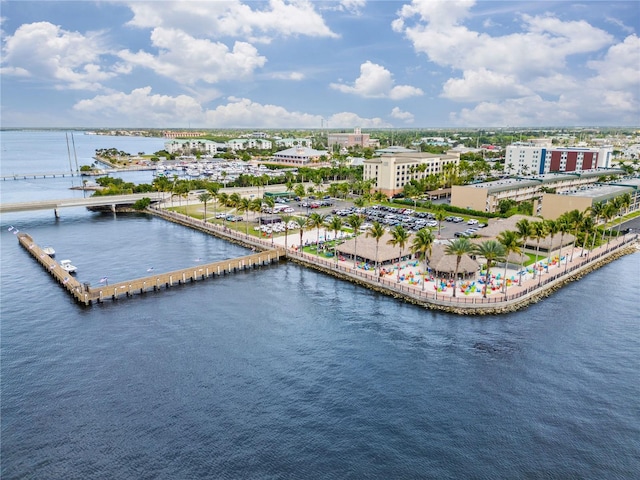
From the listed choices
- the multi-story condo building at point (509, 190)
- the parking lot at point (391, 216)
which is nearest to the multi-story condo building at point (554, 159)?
the multi-story condo building at point (509, 190)

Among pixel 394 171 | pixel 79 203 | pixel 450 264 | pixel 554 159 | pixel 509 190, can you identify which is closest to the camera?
pixel 450 264

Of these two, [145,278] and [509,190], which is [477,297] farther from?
[509,190]

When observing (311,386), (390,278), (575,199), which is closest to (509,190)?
(575,199)

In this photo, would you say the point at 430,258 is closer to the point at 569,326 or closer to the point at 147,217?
the point at 569,326

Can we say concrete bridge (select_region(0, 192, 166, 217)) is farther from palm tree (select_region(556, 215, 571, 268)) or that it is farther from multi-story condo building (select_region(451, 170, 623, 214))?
palm tree (select_region(556, 215, 571, 268))

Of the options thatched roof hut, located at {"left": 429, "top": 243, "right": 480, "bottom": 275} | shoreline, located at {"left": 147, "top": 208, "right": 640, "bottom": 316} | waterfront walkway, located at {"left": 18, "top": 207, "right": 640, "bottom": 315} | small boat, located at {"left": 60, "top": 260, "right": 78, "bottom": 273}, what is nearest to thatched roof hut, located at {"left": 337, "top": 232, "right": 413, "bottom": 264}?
waterfront walkway, located at {"left": 18, "top": 207, "right": 640, "bottom": 315}

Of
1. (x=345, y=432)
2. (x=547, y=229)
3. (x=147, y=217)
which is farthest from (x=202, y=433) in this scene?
(x=147, y=217)
